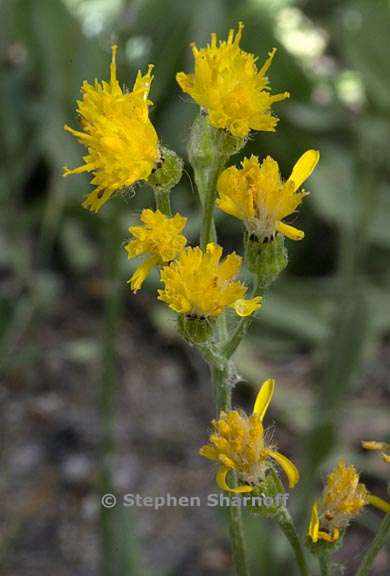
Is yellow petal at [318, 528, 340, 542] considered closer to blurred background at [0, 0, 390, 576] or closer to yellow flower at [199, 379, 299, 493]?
yellow flower at [199, 379, 299, 493]

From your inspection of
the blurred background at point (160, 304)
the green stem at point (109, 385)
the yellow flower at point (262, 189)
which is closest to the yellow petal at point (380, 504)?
the yellow flower at point (262, 189)

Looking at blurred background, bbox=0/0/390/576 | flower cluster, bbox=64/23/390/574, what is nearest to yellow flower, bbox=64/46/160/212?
flower cluster, bbox=64/23/390/574

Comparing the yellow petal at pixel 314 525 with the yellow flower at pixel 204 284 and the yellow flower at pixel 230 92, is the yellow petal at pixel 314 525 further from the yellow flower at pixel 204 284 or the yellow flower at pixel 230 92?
the yellow flower at pixel 230 92

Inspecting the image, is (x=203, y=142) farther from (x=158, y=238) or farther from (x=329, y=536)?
(x=329, y=536)

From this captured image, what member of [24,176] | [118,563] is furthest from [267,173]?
[24,176]

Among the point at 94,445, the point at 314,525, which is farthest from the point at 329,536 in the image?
the point at 94,445

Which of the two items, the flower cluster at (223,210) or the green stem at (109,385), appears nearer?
the flower cluster at (223,210)

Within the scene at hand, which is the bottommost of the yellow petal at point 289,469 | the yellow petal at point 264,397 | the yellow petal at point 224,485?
the yellow petal at point 224,485

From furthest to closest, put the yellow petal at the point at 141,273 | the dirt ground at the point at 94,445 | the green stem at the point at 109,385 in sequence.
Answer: the dirt ground at the point at 94,445
the green stem at the point at 109,385
the yellow petal at the point at 141,273
